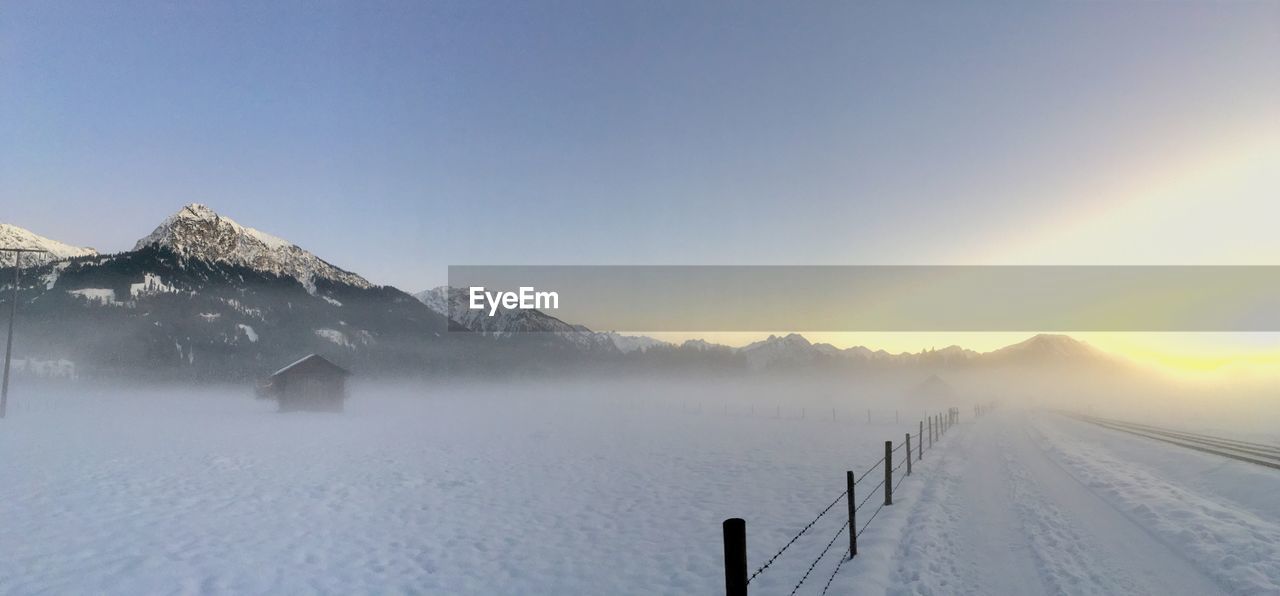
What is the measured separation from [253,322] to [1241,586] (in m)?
181

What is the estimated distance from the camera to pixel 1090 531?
10.6m

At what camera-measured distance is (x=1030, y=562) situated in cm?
866

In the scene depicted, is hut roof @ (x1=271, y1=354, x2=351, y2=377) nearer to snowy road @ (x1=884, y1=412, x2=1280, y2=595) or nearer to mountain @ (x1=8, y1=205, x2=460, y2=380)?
snowy road @ (x1=884, y1=412, x2=1280, y2=595)

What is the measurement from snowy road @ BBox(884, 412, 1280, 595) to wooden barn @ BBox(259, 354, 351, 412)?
51.0 metres

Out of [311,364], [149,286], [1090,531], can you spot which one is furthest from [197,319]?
[1090,531]

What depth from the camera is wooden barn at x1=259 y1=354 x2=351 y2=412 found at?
5050cm

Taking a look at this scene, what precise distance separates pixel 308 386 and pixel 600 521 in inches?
1896

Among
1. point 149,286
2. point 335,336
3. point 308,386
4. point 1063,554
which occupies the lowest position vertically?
point 308,386

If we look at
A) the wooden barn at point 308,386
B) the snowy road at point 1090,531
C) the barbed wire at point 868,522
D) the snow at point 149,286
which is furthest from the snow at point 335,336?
the barbed wire at point 868,522

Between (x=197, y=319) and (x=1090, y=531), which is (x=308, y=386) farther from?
(x=197, y=319)

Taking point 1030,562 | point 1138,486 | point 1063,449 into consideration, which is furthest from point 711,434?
point 1030,562

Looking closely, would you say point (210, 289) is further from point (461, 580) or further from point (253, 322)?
point (461, 580)

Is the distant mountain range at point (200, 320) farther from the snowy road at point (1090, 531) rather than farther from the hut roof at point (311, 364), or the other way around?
the snowy road at point (1090, 531)

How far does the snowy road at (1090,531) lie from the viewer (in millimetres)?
7977
